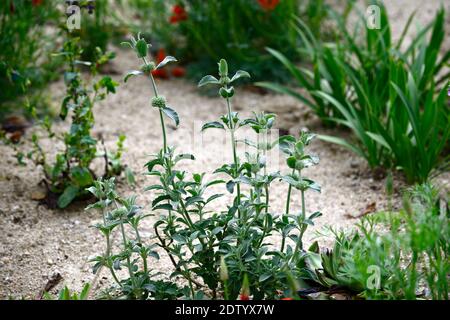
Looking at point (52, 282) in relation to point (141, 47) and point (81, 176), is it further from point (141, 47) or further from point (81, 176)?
point (141, 47)

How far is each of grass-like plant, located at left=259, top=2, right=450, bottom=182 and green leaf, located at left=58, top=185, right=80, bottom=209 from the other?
107cm

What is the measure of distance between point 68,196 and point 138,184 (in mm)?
314

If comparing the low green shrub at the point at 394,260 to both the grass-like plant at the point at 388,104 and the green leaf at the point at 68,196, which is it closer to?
the grass-like plant at the point at 388,104

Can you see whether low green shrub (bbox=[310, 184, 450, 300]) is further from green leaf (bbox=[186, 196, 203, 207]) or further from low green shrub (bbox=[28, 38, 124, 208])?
low green shrub (bbox=[28, 38, 124, 208])

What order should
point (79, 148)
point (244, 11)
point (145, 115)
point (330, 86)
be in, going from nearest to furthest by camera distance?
point (79, 148), point (330, 86), point (145, 115), point (244, 11)

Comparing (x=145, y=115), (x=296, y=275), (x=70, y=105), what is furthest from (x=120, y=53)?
(x=296, y=275)

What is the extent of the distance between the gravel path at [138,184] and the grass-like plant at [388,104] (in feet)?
0.39

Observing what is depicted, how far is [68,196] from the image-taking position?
7.72ft

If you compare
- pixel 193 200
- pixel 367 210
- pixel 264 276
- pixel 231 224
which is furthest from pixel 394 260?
pixel 367 210

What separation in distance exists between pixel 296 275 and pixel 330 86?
1.40 meters

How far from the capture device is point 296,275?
1.65 meters

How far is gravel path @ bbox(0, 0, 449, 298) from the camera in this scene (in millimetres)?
2039

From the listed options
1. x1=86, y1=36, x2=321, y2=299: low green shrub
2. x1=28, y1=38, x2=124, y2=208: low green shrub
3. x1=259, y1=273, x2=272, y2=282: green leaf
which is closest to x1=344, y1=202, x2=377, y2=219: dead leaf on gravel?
x1=86, y1=36, x2=321, y2=299: low green shrub
